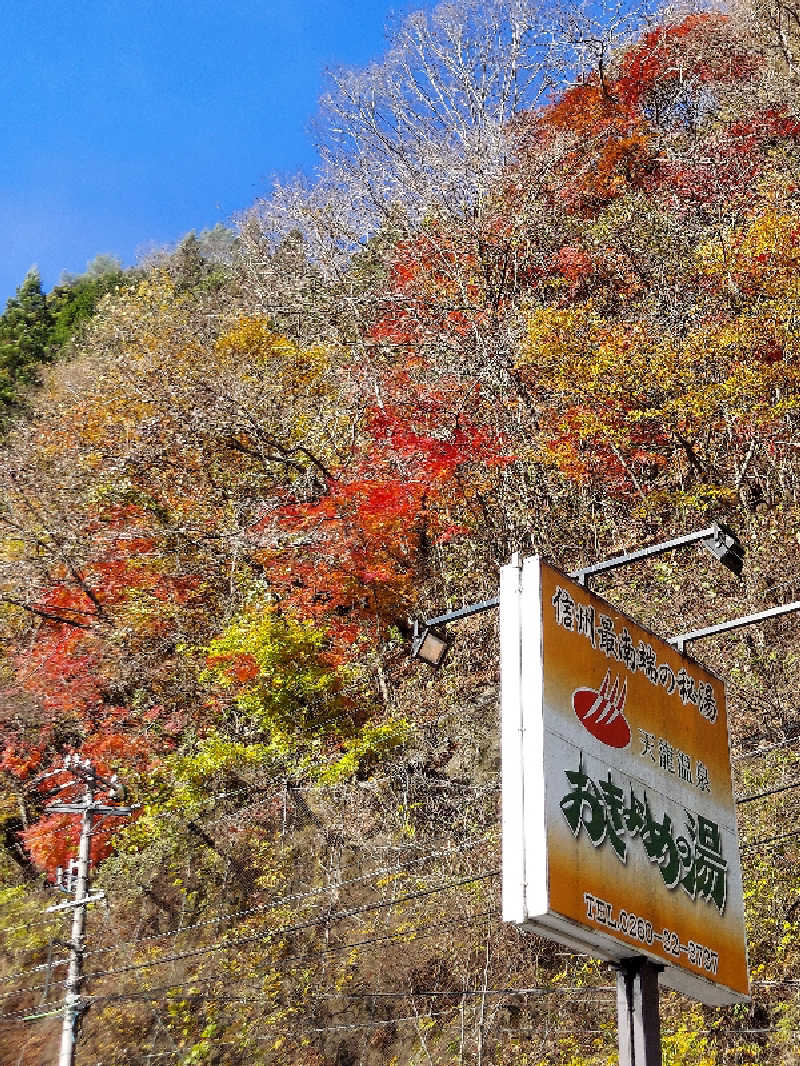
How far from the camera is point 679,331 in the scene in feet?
68.7

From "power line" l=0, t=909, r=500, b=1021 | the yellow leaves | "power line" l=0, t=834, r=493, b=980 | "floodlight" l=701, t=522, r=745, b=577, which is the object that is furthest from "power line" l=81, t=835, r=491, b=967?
the yellow leaves

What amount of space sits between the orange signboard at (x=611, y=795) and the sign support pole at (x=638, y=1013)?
13cm

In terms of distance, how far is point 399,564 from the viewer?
21391 millimetres

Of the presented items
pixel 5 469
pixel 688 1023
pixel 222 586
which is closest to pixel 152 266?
pixel 5 469

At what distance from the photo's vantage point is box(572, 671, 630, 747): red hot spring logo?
7492mm

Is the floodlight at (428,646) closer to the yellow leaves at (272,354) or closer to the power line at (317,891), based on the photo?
the power line at (317,891)

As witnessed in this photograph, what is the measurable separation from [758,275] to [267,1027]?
15.5 m

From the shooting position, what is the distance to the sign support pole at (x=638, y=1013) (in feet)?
22.7

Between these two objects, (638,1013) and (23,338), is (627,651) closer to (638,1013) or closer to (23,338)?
(638,1013)

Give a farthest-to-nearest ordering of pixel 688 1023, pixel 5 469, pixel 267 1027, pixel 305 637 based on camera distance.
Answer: pixel 5 469 < pixel 305 637 < pixel 267 1027 < pixel 688 1023

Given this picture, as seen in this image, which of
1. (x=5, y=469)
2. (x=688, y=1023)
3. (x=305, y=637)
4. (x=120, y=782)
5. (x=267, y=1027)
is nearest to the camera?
(x=688, y=1023)

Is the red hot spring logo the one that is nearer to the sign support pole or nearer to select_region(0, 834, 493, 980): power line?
the sign support pole

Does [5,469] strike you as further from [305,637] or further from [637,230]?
[637,230]

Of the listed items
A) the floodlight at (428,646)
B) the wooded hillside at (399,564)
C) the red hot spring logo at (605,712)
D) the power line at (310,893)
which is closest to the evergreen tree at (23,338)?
the wooded hillside at (399,564)
